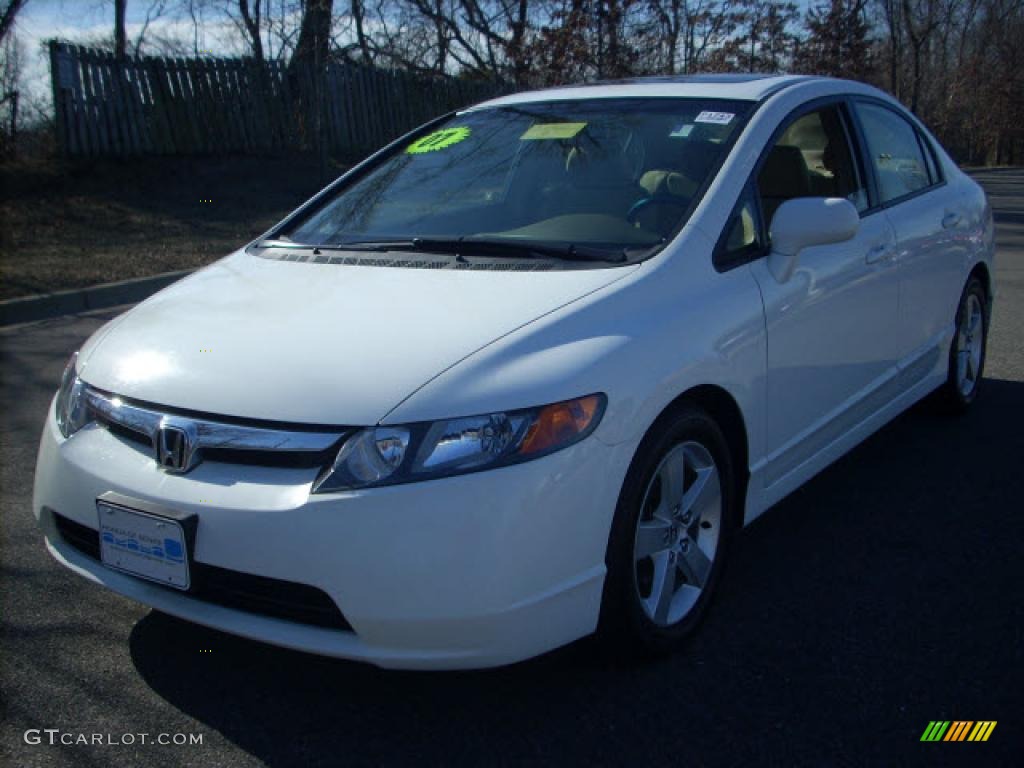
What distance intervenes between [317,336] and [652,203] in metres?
1.22

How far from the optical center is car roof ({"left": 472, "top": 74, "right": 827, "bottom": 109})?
377 cm

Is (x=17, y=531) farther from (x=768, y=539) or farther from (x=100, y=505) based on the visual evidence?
(x=768, y=539)

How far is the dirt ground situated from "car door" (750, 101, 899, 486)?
21.8 ft

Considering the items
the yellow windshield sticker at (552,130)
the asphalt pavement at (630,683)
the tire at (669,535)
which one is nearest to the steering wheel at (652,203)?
the yellow windshield sticker at (552,130)

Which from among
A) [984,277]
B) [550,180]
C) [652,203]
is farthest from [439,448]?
[984,277]

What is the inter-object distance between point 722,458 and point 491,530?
979mm

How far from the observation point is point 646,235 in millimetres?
3166

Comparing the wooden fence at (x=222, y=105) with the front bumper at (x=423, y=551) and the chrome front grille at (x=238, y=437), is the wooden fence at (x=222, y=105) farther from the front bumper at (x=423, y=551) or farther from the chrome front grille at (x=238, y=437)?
the front bumper at (x=423, y=551)

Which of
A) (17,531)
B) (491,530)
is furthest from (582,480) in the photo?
(17,531)

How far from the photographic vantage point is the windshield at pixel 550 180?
10.9ft

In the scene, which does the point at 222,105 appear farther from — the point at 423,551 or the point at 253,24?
the point at 423,551

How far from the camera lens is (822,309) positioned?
3.47 m

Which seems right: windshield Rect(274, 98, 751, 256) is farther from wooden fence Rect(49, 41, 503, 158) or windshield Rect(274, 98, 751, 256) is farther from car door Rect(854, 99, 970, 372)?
wooden fence Rect(49, 41, 503, 158)

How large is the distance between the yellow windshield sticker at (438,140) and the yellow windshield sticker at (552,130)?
11.7 inches
